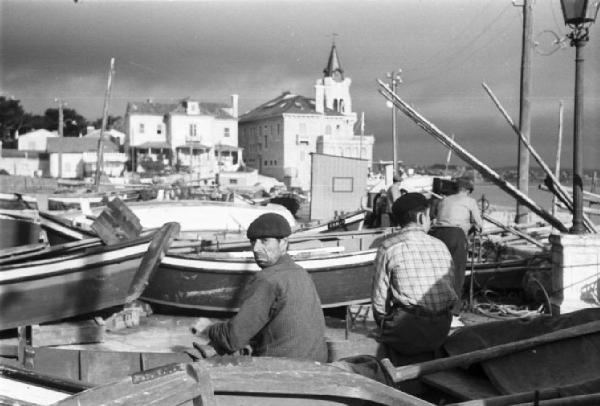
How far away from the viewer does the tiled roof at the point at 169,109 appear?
255ft

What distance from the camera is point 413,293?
4.79 m

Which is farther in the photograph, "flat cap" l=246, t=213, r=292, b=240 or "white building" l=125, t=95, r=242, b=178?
"white building" l=125, t=95, r=242, b=178

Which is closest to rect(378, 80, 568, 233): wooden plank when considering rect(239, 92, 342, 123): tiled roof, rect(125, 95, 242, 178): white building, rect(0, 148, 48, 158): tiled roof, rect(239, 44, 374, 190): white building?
rect(239, 44, 374, 190): white building

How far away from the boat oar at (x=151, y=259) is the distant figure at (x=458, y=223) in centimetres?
395

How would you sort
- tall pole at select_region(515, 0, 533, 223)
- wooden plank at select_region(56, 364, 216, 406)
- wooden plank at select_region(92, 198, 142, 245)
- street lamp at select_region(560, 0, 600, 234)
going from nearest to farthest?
wooden plank at select_region(56, 364, 216, 406) < street lamp at select_region(560, 0, 600, 234) < wooden plank at select_region(92, 198, 142, 245) < tall pole at select_region(515, 0, 533, 223)

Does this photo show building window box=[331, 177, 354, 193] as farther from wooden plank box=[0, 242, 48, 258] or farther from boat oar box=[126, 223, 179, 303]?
boat oar box=[126, 223, 179, 303]

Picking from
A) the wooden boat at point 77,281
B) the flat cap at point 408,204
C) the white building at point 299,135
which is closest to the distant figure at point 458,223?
the flat cap at point 408,204

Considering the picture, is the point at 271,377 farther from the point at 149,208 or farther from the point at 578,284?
the point at 149,208

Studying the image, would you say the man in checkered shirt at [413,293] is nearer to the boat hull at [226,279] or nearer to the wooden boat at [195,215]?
the boat hull at [226,279]

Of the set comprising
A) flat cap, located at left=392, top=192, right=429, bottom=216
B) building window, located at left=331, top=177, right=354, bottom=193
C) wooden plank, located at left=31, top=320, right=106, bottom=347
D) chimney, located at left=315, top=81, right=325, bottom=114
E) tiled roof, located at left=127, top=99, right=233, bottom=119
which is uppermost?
chimney, located at left=315, top=81, right=325, bottom=114

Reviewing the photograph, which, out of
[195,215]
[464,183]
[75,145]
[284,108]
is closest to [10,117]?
[75,145]

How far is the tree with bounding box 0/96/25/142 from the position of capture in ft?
320

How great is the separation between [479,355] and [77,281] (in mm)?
7072

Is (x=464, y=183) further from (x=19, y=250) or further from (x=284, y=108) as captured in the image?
(x=284, y=108)
